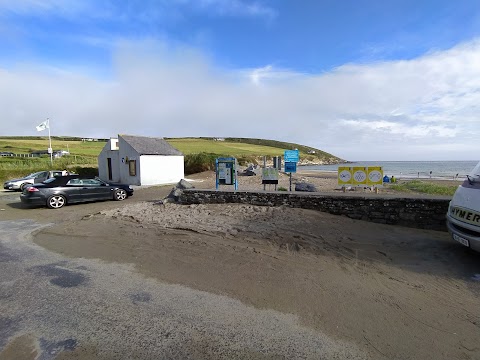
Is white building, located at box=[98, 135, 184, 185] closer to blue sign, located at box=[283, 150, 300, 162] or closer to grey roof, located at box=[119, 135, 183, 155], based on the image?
grey roof, located at box=[119, 135, 183, 155]

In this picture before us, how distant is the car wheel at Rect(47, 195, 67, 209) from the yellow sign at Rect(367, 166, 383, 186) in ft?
44.7

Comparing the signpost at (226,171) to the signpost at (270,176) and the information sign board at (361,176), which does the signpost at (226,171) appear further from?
the information sign board at (361,176)

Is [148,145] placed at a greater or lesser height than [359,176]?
greater

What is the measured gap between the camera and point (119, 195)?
15.1 m

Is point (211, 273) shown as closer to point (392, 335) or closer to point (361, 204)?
point (392, 335)

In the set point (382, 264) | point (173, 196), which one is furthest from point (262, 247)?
point (173, 196)

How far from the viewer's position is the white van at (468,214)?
→ 479 cm

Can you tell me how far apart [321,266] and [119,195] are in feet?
Answer: 41.4

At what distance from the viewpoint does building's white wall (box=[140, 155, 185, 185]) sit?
2350 centimetres

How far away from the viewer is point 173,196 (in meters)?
12.1

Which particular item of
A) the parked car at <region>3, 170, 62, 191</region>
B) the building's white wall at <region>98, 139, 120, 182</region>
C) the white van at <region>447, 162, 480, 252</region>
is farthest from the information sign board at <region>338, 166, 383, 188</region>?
the parked car at <region>3, 170, 62, 191</region>

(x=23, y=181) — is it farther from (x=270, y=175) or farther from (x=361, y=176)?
(x=361, y=176)

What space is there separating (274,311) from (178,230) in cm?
469

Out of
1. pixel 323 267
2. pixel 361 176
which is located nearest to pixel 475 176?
pixel 323 267
